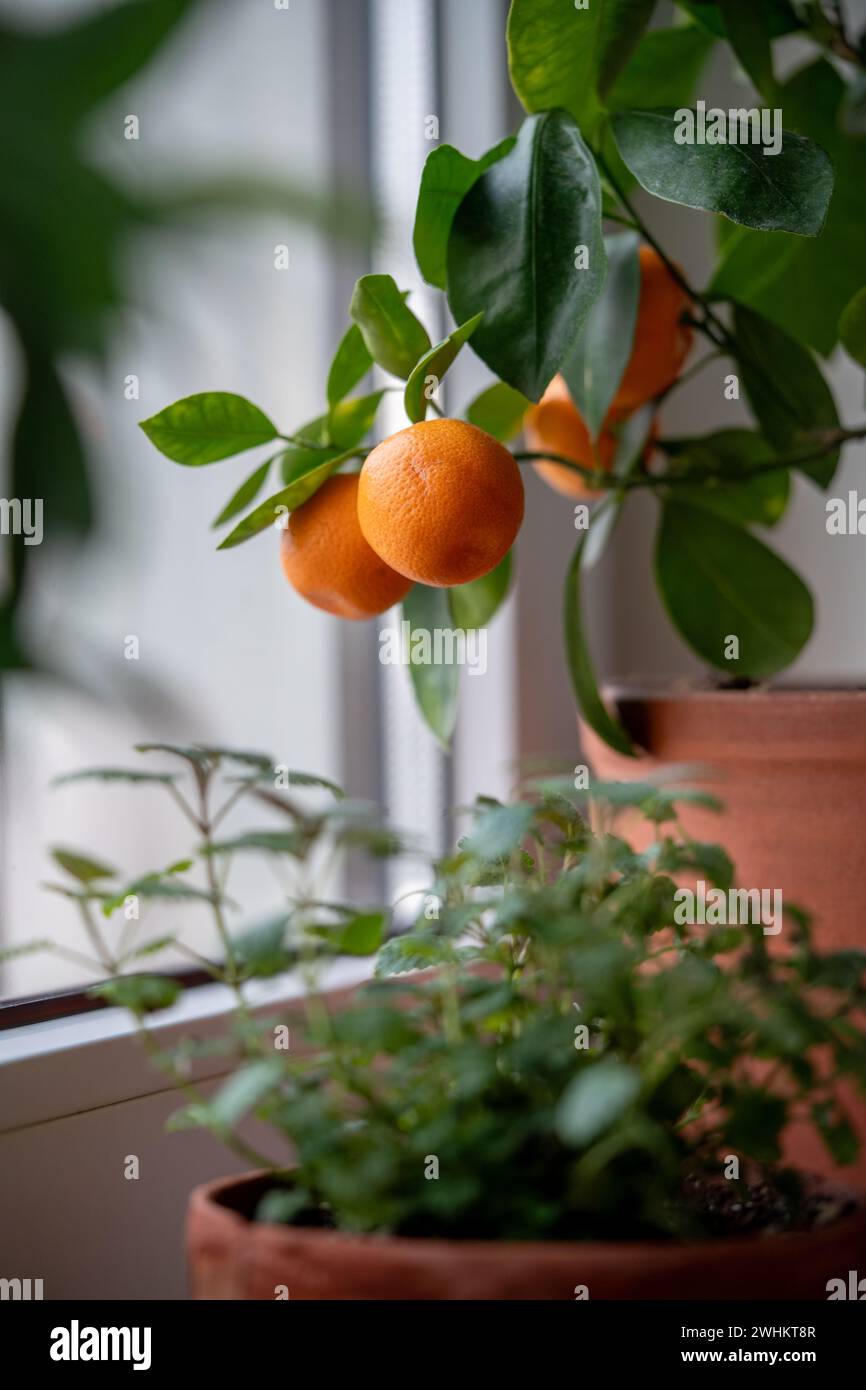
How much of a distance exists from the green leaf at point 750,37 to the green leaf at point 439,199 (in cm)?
17

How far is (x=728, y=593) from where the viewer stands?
843 mm

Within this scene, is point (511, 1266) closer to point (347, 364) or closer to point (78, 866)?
point (78, 866)

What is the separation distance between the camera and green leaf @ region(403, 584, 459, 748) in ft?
2.46

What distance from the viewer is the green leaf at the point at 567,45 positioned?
2.17 feet

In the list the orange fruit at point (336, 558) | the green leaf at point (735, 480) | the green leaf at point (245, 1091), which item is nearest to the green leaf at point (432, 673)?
the orange fruit at point (336, 558)

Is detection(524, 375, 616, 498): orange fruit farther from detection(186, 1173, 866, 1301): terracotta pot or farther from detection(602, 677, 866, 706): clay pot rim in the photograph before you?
detection(186, 1173, 866, 1301): terracotta pot

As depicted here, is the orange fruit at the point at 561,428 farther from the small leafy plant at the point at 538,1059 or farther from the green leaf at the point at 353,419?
the small leafy plant at the point at 538,1059

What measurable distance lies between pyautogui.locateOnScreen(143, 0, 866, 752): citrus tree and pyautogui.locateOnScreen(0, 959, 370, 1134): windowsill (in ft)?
0.80

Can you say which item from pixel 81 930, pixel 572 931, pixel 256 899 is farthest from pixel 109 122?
pixel 256 899

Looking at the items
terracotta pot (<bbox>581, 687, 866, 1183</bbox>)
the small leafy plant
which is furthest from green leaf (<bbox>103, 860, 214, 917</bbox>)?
terracotta pot (<bbox>581, 687, 866, 1183</bbox>)

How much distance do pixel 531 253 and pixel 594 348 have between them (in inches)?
5.7

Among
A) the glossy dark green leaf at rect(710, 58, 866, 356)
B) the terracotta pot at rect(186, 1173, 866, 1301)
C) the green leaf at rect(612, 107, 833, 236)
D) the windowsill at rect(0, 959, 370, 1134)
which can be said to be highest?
the glossy dark green leaf at rect(710, 58, 866, 356)
